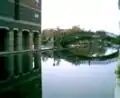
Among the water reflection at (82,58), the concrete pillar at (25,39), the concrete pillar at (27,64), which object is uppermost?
the concrete pillar at (25,39)

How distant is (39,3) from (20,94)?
128ft

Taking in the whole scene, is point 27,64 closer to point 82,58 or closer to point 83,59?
point 83,59

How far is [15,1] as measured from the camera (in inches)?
1471

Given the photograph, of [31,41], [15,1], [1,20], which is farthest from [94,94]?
[31,41]

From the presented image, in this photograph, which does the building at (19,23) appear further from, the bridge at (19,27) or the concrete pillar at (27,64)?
the concrete pillar at (27,64)

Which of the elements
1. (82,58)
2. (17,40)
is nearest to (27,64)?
(82,58)

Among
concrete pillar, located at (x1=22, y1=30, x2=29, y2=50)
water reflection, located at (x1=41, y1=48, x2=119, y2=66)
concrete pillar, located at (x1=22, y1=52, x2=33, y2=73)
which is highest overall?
concrete pillar, located at (x1=22, y1=30, x2=29, y2=50)

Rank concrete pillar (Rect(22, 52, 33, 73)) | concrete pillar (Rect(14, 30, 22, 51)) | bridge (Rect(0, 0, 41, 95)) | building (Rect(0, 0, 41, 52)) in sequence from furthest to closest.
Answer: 1. concrete pillar (Rect(14, 30, 22, 51))
2. building (Rect(0, 0, 41, 52))
3. bridge (Rect(0, 0, 41, 95))
4. concrete pillar (Rect(22, 52, 33, 73))

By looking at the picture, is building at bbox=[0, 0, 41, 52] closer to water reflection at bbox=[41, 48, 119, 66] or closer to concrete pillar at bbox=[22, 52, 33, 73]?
water reflection at bbox=[41, 48, 119, 66]

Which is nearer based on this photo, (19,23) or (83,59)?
(83,59)

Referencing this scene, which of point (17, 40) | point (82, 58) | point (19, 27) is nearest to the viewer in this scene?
point (82, 58)

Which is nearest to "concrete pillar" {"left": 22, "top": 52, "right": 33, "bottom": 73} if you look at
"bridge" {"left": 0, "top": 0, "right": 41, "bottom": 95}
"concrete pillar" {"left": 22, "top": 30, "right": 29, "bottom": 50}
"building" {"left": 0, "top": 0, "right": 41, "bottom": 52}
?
"bridge" {"left": 0, "top": 0, "right": 41, "bottom": 95}

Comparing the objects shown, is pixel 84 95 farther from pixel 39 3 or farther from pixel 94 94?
pixel 39 3

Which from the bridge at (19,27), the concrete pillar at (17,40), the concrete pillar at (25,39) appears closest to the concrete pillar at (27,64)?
the bridge at (19,27)
